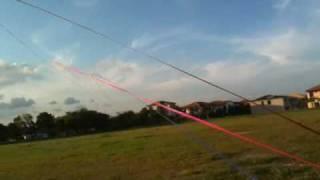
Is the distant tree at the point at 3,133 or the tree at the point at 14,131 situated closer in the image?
the distant tree at the point at 3,133

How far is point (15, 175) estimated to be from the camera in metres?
17.7

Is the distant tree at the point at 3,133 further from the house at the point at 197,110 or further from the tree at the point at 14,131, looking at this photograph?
the house at the point at 197,110

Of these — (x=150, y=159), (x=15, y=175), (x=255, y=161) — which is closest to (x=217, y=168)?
(x=255, y=161)

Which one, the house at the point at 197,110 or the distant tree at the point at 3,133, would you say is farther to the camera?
the distant tree at the point at 3,133

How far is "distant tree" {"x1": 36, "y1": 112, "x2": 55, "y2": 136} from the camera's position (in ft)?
305

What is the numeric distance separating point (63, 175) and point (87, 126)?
72.1 meters

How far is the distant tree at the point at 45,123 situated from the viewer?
305 ft

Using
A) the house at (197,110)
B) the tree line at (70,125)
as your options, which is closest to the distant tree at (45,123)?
the tree line at (70,125)

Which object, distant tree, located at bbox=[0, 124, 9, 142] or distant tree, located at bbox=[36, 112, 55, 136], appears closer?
distant tree, located at bbox=[0, 124, 9, 142]

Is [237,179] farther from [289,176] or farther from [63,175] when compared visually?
[63,175]

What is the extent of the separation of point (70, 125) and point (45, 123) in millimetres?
7930

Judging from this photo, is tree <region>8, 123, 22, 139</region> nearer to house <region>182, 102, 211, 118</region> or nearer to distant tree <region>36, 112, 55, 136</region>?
distant tree <region>36, 112, 55, 136</region>

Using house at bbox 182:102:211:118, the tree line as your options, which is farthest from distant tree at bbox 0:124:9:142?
Answer: house at bbox 182:102:211:118

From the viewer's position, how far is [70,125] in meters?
89.3
